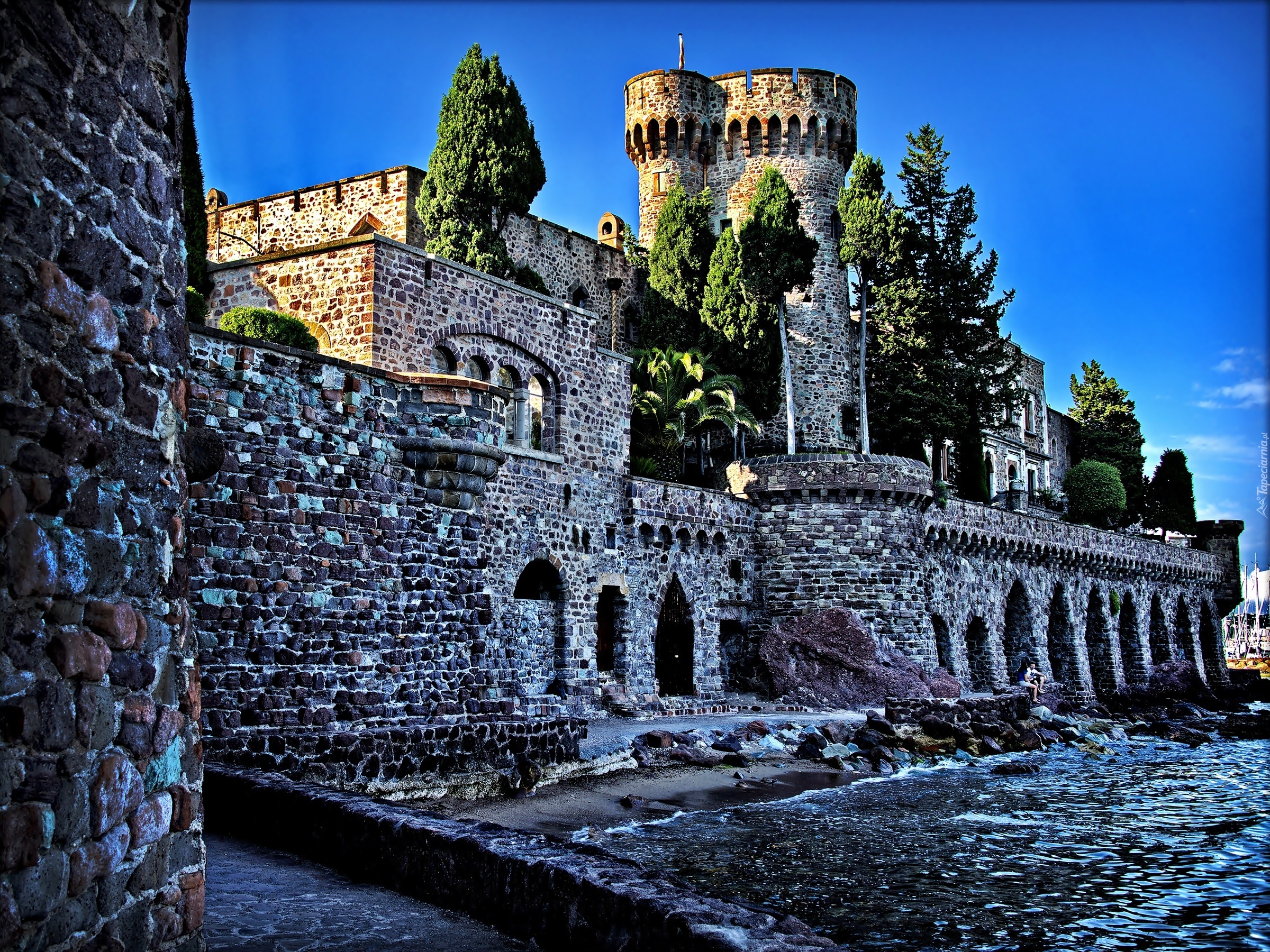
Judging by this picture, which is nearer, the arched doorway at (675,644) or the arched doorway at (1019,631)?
the arched doorway at (675,644)

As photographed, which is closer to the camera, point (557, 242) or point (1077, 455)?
Result: point (557, 242)

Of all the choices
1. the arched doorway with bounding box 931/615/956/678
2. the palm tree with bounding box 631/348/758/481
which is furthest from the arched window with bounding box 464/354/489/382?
the arched doorway with bounding box 931/615/956/678

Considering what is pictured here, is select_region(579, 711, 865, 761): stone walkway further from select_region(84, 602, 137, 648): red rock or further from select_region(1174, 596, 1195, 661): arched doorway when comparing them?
select_region(1174, 596, 1195, 661): arched doorway

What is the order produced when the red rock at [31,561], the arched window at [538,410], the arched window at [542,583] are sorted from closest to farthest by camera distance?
the red rock at [31,561]
the arched window at [542,583]
the arched window at [538,410]

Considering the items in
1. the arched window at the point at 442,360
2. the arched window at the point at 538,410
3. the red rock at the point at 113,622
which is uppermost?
the arched window at the point at 442,360

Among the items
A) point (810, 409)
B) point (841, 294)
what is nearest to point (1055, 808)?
point (810, 409)

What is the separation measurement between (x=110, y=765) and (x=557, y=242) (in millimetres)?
30853

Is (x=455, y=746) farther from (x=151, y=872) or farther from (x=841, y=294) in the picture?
(x=841, y=294)

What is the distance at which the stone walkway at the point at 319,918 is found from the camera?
561 cm

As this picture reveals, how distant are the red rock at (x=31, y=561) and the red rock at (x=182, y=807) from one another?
42.0 inches

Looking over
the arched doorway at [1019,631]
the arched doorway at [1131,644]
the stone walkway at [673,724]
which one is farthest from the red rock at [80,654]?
the arched doorway at [1131,644]

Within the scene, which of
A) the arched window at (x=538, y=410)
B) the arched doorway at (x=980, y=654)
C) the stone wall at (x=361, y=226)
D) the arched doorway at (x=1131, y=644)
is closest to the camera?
the arched window at (x=538, y=410)

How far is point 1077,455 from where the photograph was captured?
189ft

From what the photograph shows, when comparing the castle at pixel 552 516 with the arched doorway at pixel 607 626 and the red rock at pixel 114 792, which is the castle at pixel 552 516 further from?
the red rock at pixel 114 792
